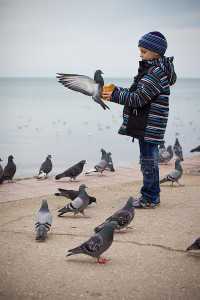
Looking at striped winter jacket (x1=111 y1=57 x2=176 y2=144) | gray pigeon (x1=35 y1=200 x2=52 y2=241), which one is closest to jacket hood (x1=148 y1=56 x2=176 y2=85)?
striped winter jacket (x1=111 y1=57 x2=176 y2=144)

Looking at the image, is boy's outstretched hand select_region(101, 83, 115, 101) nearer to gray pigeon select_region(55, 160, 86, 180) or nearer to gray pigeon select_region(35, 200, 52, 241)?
gray pigeon select_region(35, 200, 52, 241)

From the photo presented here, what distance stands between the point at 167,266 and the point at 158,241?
717 mm

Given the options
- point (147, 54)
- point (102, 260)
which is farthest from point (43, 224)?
point (147, 54)

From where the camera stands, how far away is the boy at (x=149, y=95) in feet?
22.4

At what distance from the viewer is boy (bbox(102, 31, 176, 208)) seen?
6.84 metres

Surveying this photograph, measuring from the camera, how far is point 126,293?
458 centimetres

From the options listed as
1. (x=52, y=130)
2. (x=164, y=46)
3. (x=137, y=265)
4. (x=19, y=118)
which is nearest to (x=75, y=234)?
(x=137, y=265)

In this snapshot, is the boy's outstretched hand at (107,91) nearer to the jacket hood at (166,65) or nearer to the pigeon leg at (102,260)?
the jacket hood at (166,65)

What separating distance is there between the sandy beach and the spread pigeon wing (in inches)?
49.4

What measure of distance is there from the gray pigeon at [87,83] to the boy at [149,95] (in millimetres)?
144

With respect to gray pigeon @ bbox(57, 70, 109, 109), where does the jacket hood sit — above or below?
above

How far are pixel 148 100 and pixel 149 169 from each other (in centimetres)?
78

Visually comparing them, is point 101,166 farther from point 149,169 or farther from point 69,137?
point 69,137

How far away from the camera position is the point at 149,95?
6.82 meters
